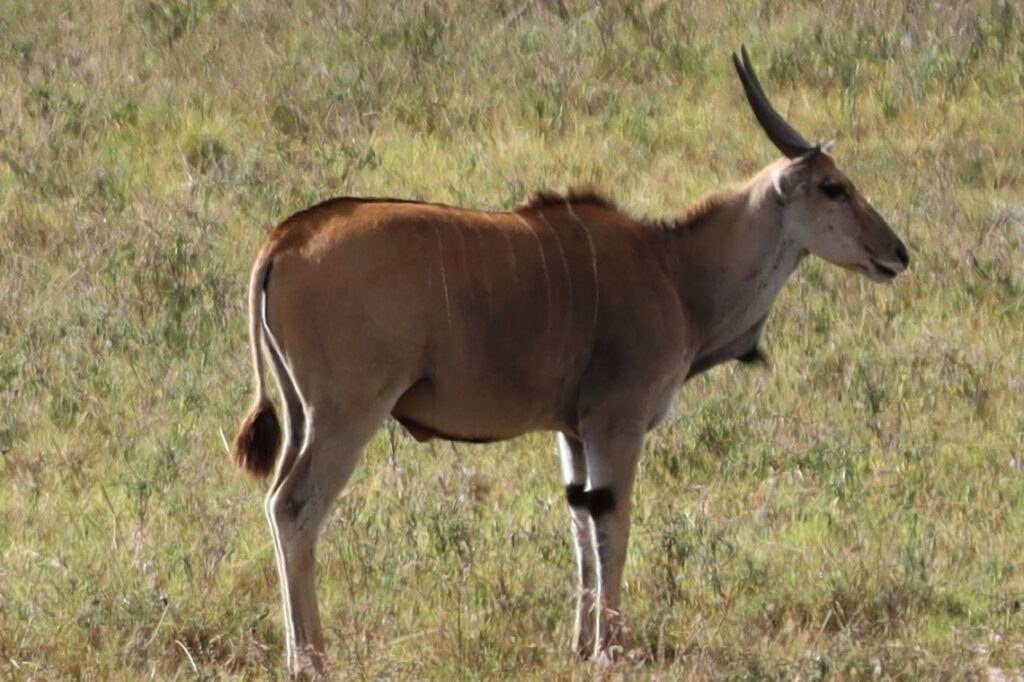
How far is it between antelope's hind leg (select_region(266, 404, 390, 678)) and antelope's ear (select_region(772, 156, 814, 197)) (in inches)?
73.5

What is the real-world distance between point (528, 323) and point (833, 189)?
1.39m

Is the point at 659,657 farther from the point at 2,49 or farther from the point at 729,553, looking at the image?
the point at 2,49

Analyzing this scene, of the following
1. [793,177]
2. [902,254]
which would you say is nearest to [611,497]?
[793,177]

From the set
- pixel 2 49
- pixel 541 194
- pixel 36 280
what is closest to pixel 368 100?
pixel 2 49

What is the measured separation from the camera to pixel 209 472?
8.27m

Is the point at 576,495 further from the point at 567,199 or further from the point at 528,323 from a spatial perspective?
the point at 567,199

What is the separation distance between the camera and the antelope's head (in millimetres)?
7543

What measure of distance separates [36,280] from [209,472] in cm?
290

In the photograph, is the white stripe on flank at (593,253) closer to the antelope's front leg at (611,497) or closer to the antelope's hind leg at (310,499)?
the antelope's front leg at (611,497)

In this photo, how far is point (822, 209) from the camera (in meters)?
7.61

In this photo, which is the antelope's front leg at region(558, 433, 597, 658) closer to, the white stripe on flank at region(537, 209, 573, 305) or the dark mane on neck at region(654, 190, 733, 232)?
the white stripe on flank at region(537, 209, 573, 305)

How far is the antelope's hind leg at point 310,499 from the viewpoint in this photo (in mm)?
6344

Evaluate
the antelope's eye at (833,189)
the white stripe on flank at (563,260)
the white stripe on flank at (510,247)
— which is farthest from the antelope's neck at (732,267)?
the white stripe on flank at (510,247)

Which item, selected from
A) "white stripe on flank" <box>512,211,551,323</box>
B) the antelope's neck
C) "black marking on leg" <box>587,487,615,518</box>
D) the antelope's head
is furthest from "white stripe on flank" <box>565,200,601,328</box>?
the antelope's head
